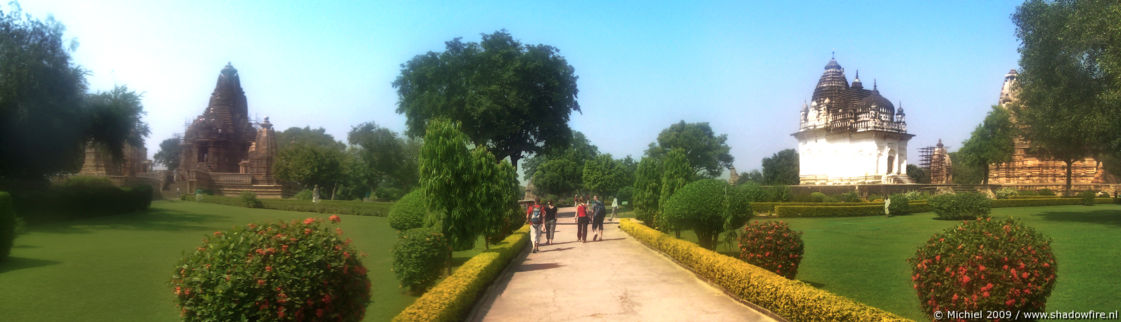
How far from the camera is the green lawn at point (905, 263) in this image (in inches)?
377

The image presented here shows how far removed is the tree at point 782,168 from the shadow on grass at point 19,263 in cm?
6894

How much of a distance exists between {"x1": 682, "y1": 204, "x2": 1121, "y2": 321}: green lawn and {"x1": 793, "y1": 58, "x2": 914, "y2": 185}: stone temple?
2783 cm

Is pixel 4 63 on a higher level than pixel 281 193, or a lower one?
higher

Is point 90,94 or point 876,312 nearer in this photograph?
point 876,312

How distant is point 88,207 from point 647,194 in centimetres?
1969

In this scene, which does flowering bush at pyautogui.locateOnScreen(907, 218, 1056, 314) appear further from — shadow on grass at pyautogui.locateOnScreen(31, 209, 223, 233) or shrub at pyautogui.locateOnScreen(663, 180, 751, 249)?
shadow on grass at pyautogui.locateOnScreen(31, 209, 223, 233)

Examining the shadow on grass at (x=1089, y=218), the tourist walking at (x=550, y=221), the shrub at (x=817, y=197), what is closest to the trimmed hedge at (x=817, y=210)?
the shrub at (x=817, y=197)

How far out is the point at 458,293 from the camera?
8.77m

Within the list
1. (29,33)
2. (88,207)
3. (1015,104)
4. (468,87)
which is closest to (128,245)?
(88,207)

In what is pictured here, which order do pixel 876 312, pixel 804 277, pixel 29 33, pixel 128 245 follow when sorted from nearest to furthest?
pixel 876 312 → pixel 804 277 → pixel 128 245 → pixel 29 33

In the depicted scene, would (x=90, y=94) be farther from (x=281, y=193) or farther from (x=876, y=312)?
(x=876, y=312)

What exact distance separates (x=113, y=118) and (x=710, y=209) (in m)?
23.5

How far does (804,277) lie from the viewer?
1256 centimetres

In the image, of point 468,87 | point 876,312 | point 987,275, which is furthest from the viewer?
point 468,87
